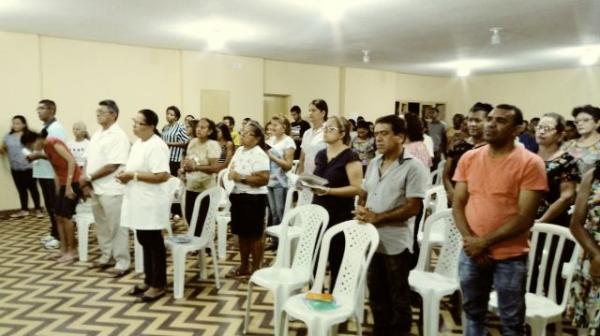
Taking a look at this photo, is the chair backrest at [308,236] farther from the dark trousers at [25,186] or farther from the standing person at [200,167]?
the dark trousers at [25,186]

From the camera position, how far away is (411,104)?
13.6m

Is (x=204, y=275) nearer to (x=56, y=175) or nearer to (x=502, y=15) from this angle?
(x=56, y=175)

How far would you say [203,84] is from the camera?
909cm

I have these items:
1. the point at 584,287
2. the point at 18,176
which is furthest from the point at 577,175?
the point at 18,176

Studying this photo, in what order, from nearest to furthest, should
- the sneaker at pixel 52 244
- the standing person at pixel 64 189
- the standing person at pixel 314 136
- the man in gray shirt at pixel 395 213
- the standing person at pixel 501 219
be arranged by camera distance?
the standing person at pixel 501 219 → the man in gray shirt at pixel 395 213 → the standing person at pixel 314 136 → the standing person at pixel 64 189 → the sneaker at pixel 52 244

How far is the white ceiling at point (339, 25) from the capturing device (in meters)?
5.29

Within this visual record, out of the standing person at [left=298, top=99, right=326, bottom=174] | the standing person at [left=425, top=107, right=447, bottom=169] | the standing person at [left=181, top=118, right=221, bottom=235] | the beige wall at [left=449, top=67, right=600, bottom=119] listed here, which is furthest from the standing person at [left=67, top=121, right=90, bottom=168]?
the beige wall at [left=449, top=67, right=600, bottom=119]

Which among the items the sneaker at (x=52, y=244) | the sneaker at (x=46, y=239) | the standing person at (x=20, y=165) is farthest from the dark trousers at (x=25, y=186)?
the sneaker at (x=52, y=244)

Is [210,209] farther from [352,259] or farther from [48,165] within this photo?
[48,165]

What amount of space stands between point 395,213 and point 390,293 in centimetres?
47

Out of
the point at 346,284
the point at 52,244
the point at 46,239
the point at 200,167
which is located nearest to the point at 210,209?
the point at 200,167

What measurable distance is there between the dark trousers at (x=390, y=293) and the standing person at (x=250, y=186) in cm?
145

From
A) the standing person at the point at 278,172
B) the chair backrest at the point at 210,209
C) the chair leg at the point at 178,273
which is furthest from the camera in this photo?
the standing person at the point at 278,172

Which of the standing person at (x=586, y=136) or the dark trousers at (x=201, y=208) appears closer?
the standing person at (x=586, y=136)
